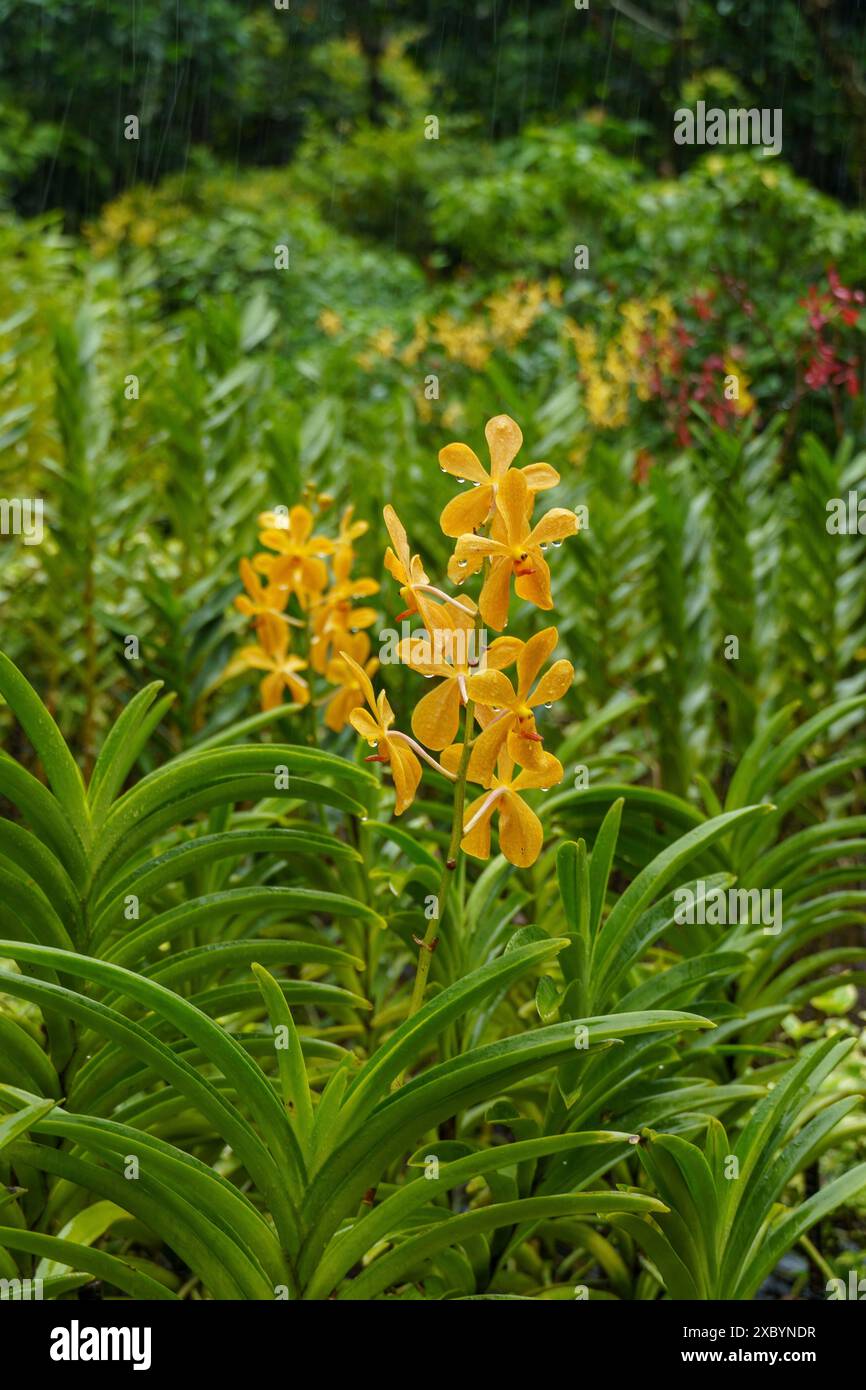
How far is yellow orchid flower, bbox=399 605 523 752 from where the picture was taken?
1.14 metres

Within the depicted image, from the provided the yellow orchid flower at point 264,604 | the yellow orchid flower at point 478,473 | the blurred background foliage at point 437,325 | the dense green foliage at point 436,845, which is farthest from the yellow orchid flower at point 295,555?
the yellow orchid flower at point 478,473

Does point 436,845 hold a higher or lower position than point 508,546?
lower

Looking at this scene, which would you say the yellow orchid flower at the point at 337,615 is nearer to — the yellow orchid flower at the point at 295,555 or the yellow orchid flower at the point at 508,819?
the yellow orchid flower at the point at 295,555

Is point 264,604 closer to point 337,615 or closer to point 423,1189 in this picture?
point 337,615

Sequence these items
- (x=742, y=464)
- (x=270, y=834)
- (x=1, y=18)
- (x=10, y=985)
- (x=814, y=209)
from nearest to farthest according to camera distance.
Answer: (x=10, y=985) → (x=270, y=834) → (x=742, y=464) → (x=814, y=209) → (x=1, y=18)

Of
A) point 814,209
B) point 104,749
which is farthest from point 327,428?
point 814,209

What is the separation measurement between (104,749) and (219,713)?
105 cm

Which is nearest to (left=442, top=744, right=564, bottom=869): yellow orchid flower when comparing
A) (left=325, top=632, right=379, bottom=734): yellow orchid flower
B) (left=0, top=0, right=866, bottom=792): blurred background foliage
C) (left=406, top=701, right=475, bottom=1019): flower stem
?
(left=406, top=701, right=475, bottom=1019): flower stem

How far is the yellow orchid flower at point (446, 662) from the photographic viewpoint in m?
1.14

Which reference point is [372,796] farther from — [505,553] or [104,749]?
[505,553]

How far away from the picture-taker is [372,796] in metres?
1.78

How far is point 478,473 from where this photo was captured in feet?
3.90

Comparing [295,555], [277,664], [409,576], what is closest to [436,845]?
→ [277,664]

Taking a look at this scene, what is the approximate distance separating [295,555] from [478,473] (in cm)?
83
